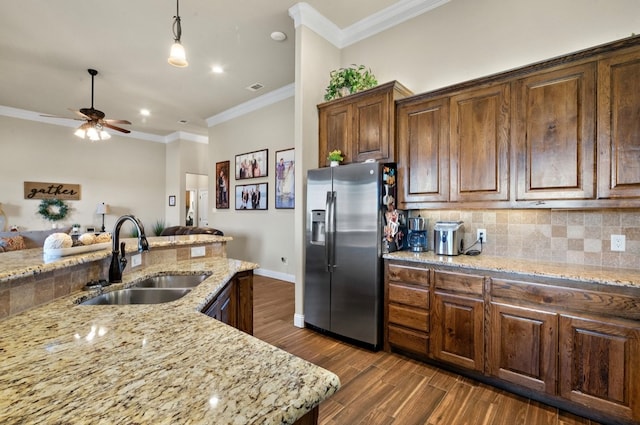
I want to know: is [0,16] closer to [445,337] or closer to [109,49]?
[109,49]

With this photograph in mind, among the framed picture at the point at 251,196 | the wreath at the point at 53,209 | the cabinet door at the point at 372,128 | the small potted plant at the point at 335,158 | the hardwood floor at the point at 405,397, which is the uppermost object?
the cabinet door at the point at 372,128

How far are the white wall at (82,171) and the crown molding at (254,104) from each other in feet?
7.77

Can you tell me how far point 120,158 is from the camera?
282 inches

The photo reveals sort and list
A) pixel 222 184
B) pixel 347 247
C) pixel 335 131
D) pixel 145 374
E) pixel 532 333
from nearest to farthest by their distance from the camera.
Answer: pixel 145 374
pixel 532 333
pixel 347 247
pixel 335 131
pixel 222 184

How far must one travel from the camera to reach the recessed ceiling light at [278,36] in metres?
3.47

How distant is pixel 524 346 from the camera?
196cm

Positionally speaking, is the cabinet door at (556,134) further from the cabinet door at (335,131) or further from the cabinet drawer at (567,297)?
the cabinet door at (335,131)

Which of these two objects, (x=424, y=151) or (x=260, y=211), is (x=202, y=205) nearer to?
(x=260, y=211)

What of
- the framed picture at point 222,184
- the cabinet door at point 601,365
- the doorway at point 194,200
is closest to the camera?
the cabinet door at point 601,365

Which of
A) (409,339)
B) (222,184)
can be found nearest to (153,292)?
(409,339)

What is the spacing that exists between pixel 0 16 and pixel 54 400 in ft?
14.9

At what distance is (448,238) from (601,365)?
1188 millimetres

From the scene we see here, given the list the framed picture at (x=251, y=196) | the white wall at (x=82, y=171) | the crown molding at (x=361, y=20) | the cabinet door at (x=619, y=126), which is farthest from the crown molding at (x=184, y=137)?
the cabinet door at (x=619, y=126)

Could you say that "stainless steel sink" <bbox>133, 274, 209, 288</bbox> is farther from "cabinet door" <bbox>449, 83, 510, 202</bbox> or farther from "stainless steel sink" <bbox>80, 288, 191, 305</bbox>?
"cabinet door" <bbox>449, 83, 510, 202</bbox>
